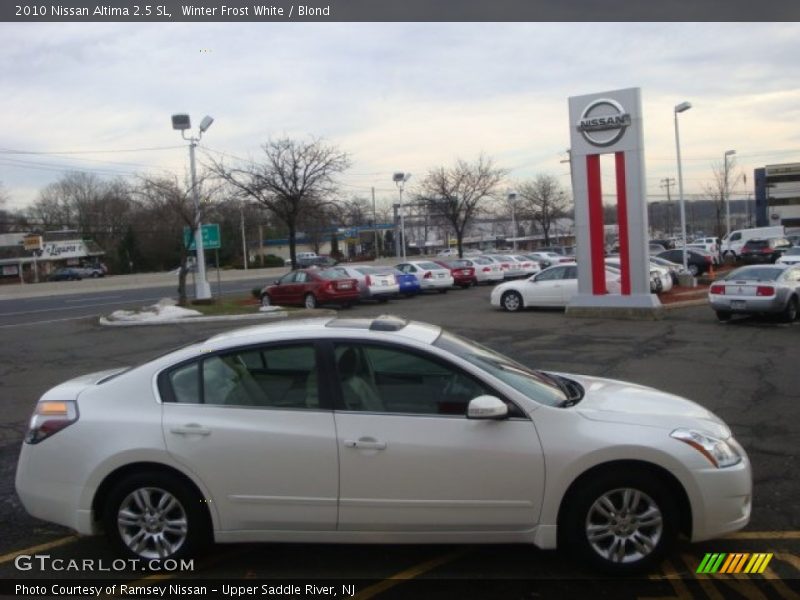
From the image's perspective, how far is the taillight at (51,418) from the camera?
4.41 m

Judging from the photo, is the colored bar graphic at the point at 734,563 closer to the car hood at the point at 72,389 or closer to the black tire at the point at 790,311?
the car hood at the point at 72,389

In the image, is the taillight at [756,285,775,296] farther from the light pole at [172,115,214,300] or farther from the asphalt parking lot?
the light pole at [172,115,214,300]

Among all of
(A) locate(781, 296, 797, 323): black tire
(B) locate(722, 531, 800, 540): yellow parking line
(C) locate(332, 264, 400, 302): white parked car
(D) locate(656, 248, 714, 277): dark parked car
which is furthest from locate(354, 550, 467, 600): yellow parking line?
(D) locate(656, 248, 714, 277): dark parked car

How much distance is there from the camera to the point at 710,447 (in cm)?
416

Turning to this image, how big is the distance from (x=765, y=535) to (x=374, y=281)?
70.0 ft

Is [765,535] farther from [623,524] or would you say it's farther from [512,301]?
[512,301]

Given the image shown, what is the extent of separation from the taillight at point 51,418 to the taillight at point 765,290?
15.6 metres

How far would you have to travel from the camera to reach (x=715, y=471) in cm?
407

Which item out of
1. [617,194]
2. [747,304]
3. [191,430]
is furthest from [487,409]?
[617,194]

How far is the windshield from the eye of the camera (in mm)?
4441

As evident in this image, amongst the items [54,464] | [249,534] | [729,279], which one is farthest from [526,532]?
[729,279]

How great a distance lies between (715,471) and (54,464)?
3.95m

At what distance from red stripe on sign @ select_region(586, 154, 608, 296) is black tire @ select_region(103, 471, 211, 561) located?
52.4ft

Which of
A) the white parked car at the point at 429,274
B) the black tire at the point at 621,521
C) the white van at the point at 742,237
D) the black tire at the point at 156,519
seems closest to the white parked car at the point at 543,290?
the white parked car at the point at 429,274
